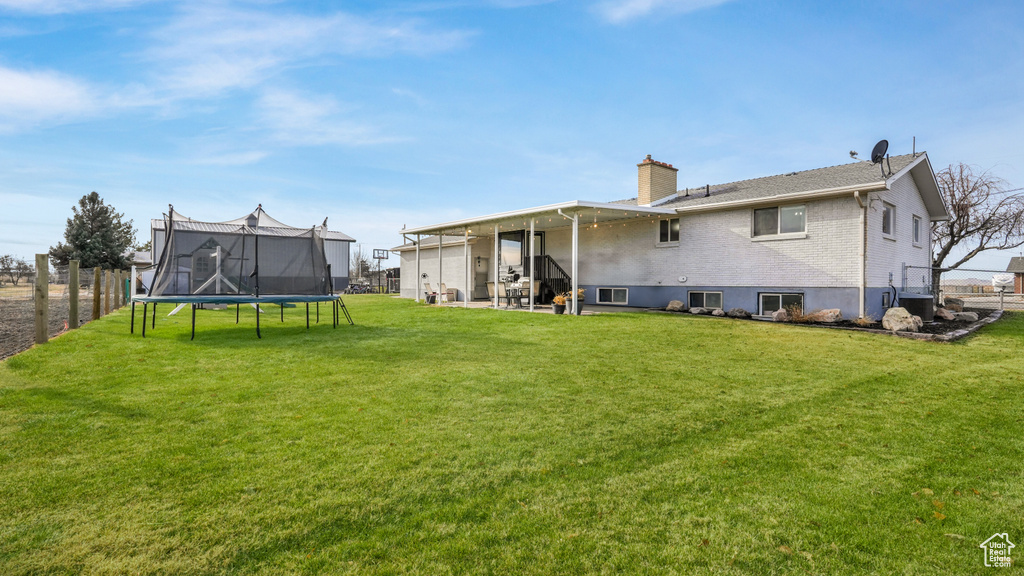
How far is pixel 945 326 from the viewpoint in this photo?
35.3 ft

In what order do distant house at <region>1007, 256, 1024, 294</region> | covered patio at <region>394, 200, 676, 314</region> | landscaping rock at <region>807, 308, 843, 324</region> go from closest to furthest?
landscaping rock at <region>807, 308, 843, 324</region> → covered patio at <region>394, 200, 676, 314</region> → distant house at <region>1007, 256, 1024, 294</region>

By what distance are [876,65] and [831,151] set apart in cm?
304

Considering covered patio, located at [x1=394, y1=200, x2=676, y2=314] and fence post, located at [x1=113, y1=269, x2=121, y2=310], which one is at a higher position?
covered patio, located at [x1=394, y1=200, x2=676, y2=314]

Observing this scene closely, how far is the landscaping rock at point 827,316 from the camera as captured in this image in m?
10.8

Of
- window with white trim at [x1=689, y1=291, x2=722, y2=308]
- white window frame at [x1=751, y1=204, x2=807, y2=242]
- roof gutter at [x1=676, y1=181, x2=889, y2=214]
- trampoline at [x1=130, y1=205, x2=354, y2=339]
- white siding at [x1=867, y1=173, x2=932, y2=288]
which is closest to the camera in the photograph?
trampoline at [x1=130, y1=205, x2=354, y2=339]

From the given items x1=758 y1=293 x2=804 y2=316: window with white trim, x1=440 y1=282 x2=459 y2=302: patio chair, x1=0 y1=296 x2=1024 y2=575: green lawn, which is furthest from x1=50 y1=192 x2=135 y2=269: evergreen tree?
x1=758 y1=293 x2=804 y2=316: window with white trim

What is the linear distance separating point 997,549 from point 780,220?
1128 cm

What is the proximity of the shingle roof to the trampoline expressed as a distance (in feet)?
31.6

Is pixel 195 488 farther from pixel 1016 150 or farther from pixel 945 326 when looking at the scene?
pixel 1016 150

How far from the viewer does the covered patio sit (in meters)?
13.1

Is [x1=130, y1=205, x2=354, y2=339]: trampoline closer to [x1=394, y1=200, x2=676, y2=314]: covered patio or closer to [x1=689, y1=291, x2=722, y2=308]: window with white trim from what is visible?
[x1=394, y1=200, x2=676, y2=314]: covered patio

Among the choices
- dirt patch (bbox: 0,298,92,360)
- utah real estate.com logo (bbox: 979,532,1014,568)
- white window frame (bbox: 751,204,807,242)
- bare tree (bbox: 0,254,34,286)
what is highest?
white window frame (bbox: 751,204,807,242)

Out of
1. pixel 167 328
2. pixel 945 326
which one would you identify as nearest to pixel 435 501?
pixel 167 328

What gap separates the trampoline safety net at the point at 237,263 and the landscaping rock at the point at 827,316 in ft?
35.0
